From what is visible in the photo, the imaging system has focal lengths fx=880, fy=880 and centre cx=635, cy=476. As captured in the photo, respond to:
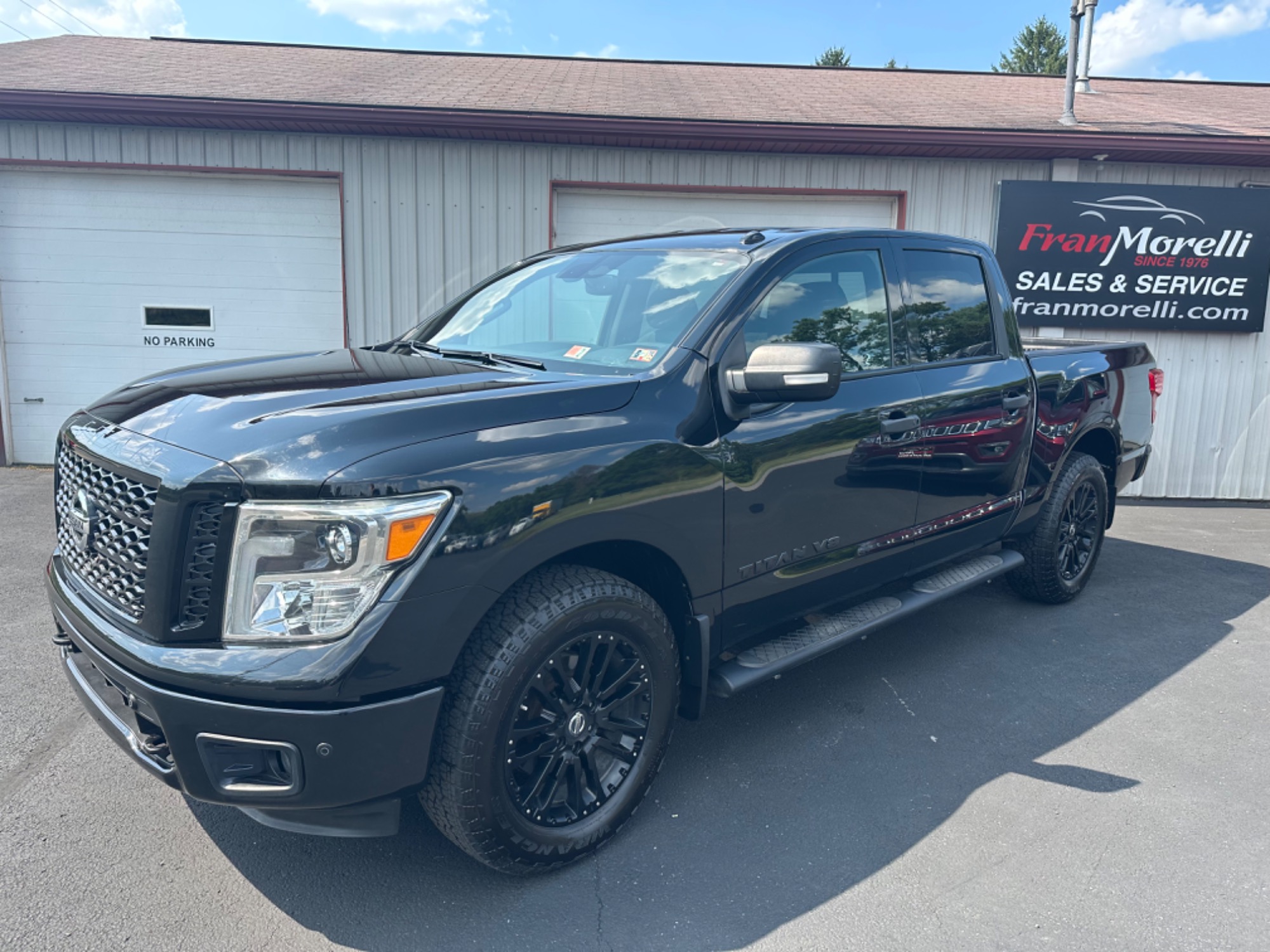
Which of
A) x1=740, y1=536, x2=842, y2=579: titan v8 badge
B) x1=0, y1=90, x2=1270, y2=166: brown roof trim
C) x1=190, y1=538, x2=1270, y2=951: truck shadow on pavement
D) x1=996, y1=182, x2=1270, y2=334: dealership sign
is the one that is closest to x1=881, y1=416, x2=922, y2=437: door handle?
x1=740, y1=536, x2=842, y2=579: titan v8 badge

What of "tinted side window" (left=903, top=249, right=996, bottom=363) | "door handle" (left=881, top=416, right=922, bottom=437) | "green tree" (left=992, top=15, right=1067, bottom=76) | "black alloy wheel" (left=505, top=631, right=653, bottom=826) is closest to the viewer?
"black alloy wheel" (left=505, top=631, right=653, bottom=826)

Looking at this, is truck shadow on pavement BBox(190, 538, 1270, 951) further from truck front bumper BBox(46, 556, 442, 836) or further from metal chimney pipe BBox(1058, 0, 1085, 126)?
metal chimney pipe BBox(1058, 0, 1085, 126)

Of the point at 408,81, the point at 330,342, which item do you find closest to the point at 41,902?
the point at 330,342

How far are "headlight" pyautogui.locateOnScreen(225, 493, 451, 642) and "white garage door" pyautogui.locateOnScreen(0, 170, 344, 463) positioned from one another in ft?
22.3

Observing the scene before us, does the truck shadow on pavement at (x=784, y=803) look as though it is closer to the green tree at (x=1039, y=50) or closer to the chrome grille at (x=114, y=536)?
the chrome grille at (x=114, y=536)

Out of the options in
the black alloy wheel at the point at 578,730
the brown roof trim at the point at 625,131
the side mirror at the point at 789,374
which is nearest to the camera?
the black alloy wheel at the point at 578,730

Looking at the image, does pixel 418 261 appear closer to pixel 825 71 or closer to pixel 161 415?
pixel 161 415

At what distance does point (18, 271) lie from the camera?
8.29 meters

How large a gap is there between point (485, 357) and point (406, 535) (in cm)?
124

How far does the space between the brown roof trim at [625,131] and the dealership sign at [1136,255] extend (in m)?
0.37

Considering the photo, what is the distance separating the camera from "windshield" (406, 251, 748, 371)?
10.1 ft

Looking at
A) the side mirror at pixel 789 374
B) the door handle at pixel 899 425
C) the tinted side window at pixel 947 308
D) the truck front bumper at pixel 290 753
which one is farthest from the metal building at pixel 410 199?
the truck front bumper at pixel 290 753

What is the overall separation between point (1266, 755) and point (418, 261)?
7294mm

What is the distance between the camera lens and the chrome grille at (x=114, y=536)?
2.27 metres
